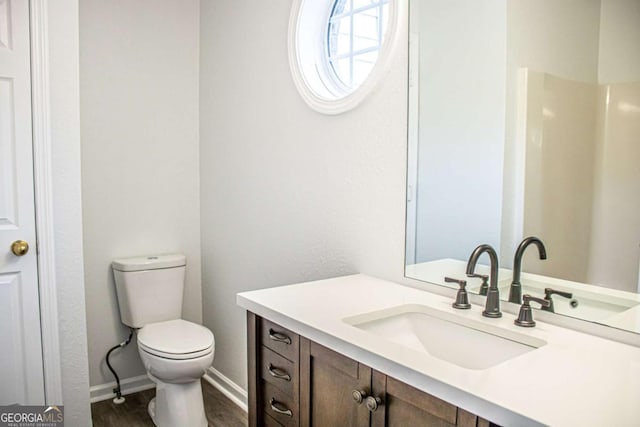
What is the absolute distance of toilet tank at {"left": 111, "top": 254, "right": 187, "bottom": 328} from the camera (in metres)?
2.78

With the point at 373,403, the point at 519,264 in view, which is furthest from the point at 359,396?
the point at 519,264

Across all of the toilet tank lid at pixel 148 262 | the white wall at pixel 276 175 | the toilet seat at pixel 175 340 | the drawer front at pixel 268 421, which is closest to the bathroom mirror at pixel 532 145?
the white wall at pixel 276 175

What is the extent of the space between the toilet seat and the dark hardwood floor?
0.48m

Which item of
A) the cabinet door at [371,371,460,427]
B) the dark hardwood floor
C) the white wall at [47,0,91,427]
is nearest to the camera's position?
the cabinet door at [371,371,460,427]

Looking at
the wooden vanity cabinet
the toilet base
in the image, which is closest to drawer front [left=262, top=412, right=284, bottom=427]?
the wooden vanity cabinet

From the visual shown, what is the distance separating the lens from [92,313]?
2.85m

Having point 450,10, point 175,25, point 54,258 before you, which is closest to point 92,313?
point 54,258

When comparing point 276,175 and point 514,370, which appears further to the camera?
point 276,175

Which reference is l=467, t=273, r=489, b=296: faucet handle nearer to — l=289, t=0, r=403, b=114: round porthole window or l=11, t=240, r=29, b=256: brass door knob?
l=289, t=0, r=403, b=114: round porthole window

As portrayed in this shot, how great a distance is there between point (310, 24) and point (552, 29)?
3.85ft

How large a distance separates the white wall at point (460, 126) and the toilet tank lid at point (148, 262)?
1626mm

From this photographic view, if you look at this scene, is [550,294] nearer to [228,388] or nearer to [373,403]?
[373,403]

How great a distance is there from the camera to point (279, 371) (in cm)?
159

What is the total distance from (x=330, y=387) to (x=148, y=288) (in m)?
1.75
